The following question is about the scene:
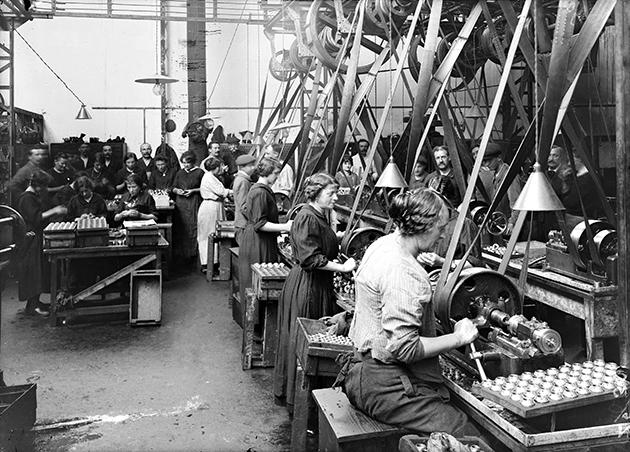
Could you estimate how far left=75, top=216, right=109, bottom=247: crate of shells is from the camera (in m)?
5.60

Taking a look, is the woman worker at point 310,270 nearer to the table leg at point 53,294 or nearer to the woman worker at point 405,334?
the woman worker at point 405,334

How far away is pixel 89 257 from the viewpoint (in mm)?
5789

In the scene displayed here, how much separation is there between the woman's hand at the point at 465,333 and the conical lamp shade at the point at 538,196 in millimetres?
643

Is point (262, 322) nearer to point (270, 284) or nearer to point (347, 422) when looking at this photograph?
point (270, 284)

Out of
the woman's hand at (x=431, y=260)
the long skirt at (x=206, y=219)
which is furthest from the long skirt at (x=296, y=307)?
the long skirt at (x=206, y=219)

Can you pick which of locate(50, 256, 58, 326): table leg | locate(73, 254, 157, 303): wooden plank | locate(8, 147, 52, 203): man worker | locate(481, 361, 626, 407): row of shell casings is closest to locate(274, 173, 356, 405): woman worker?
locate(481, 361, 626, 407): row of shell casings

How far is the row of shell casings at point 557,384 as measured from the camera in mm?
2008

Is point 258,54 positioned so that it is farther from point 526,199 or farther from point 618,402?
point 618,402

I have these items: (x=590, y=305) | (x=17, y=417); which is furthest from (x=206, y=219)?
(x=590, y=305)

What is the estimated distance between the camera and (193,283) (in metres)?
7.51

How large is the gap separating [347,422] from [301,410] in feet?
2.89

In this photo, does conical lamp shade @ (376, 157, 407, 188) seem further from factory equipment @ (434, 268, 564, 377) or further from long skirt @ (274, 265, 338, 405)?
factory equipment @ (434, 268, 564, 377)

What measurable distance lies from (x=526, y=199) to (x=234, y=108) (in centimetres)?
1052

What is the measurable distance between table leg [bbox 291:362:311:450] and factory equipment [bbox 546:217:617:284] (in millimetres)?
1625
